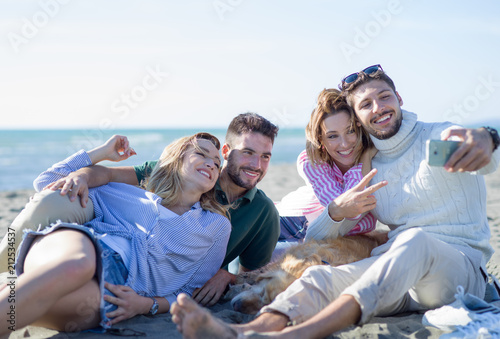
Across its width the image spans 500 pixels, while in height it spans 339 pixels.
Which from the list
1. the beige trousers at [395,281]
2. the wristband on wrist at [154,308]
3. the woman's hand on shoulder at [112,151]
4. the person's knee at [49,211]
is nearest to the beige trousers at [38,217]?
the person's knee at [49,211]

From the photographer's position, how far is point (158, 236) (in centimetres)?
314

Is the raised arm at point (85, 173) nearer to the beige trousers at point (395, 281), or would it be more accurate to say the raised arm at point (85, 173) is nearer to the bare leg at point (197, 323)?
the bare leg at point (197, 323)

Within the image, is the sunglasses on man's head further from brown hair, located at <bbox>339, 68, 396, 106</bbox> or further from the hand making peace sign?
the hand making peace sign

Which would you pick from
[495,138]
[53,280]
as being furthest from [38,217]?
[495,138]

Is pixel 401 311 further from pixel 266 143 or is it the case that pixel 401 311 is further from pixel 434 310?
pixel 266 143

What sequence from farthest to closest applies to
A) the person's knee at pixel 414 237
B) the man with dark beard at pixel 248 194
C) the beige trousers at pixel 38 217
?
the man with dark beard at pixel 248 194
the beige trousers at pixel 38 217
the person's knee at pixel 414 237

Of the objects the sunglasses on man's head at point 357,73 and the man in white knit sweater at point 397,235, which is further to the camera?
the sunglasses on man's head at point 357,73

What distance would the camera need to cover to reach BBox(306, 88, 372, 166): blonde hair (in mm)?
3737

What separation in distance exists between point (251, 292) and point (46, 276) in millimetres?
1338

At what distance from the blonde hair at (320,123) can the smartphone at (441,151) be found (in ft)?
3.22

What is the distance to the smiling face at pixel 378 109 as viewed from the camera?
3396 mm

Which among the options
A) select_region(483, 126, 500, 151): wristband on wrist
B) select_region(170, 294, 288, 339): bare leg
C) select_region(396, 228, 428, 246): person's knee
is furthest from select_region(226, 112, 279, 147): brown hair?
select_region(170, 294, 288, 339): bare leg

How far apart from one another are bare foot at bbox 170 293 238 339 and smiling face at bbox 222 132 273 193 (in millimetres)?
1764

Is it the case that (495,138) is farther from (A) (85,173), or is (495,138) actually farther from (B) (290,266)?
(A) (85,173)
